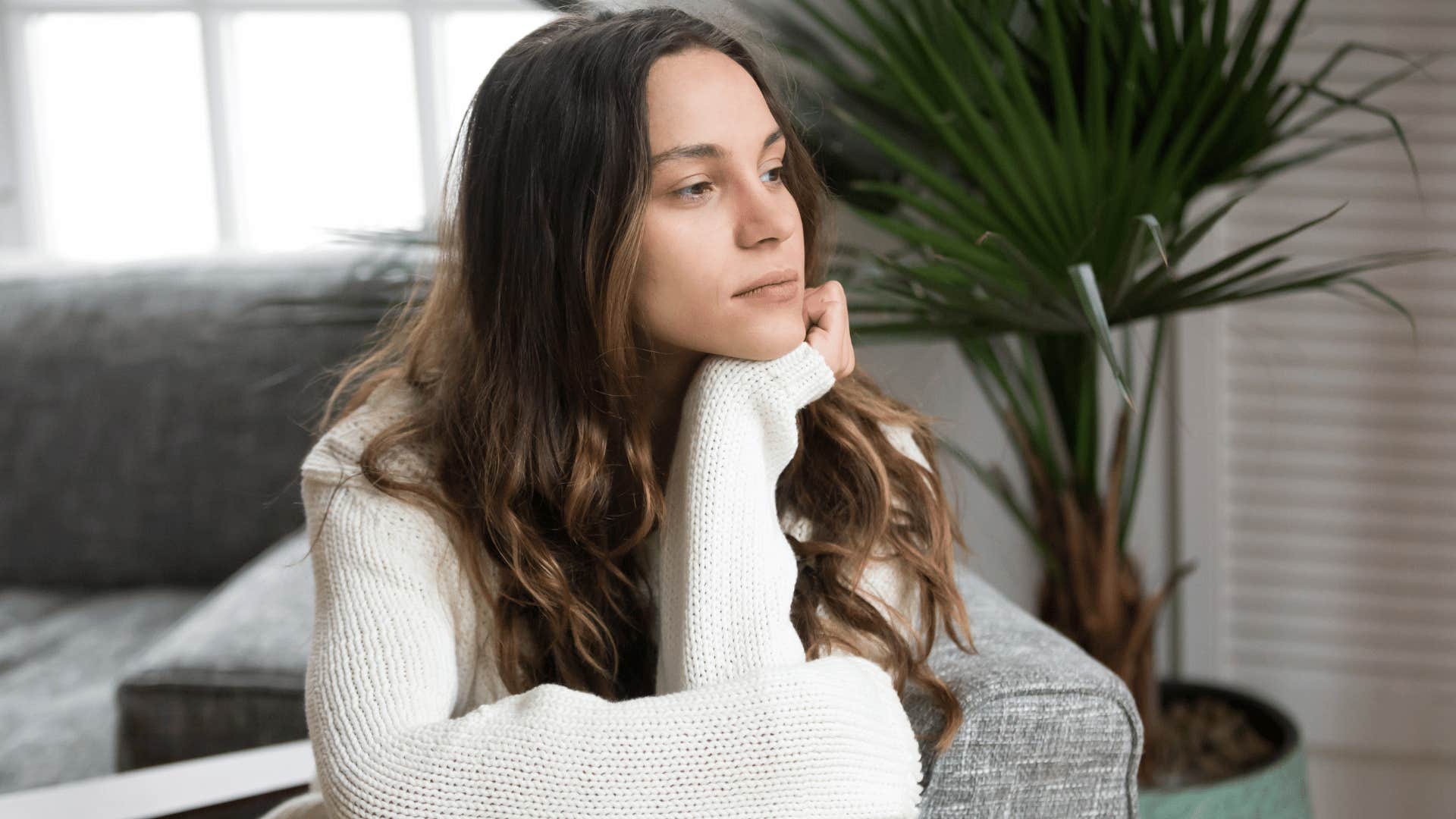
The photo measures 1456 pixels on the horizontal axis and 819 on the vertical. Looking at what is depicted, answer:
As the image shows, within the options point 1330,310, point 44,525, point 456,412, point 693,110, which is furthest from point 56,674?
point 1330,310

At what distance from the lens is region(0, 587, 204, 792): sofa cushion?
1540 mm

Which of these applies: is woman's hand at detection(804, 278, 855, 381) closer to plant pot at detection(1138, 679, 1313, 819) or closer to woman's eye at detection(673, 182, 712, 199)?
woman's eye at detection(673, 182, 712, 199)

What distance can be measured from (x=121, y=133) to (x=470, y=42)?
859mm

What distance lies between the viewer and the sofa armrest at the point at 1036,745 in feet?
3.03

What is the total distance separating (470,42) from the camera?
2834 millimetres

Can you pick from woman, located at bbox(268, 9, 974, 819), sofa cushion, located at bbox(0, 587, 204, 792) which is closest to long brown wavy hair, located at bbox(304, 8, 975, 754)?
woman, located at bbox(268, 9, 974, 819)

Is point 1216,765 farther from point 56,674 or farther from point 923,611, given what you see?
point 56,674

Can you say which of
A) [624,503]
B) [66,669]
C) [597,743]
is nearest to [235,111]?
[66,669]

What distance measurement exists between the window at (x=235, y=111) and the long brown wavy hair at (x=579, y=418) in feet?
6.11

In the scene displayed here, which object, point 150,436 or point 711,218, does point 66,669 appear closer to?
point 150,436

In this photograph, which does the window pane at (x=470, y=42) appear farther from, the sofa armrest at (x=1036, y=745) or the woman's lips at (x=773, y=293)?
the sofa armrest at (x=1036, y=745)

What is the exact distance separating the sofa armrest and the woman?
0.03 metres

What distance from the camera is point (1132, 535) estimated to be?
1881mm

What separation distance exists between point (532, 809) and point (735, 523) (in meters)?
0.25
